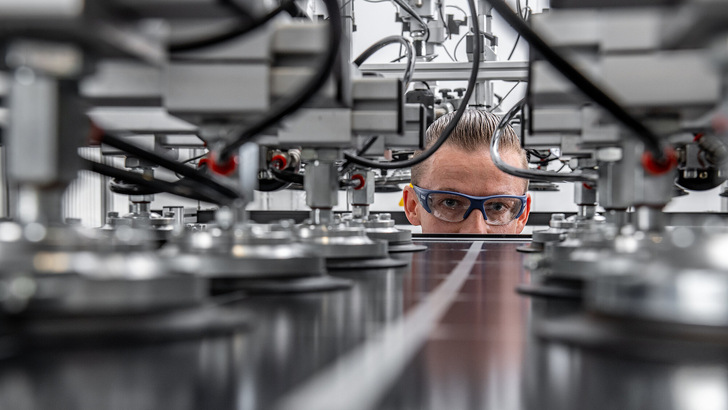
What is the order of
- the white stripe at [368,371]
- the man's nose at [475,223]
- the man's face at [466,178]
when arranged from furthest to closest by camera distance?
the man's face at [466,178], the man's nose at [475,223], the white stripe at [368,371]

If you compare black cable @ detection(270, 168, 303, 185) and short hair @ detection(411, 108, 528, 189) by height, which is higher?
short hair @ detection(411, 108, 528, 189)

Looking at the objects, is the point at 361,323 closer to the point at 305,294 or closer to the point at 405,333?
the point at 405,333

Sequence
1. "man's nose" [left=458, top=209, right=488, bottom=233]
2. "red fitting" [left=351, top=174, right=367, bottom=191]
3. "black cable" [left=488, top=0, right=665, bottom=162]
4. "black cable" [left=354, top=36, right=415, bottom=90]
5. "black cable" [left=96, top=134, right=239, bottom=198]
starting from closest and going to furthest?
"black cable" [left=488, top=0, right=665, bottom=162], "black cable" [left=96, top=134, right=239, bottom=198], "red fitting" [left=351, top=174, right=367, bottom=191], "black cable" [left=354, top=36, right=415, bottom=90], "man's nose" [left=458, top=209, right=488, bottom=233]

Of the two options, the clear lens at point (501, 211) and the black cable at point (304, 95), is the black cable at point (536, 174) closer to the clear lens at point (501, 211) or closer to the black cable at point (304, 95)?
the black cable at point (304, 95)

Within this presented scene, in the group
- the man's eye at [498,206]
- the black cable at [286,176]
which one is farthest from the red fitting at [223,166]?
the man's eye at [498,206]

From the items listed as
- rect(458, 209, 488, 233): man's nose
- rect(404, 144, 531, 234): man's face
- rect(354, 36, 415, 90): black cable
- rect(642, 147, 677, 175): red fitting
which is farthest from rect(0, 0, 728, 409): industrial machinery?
rect(404, 144, 531, 234): man's face

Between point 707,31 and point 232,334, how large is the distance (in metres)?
0.32

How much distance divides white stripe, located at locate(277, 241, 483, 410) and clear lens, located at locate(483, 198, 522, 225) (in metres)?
2.05

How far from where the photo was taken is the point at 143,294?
38 centimetres

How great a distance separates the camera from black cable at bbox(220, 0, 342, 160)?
547mm

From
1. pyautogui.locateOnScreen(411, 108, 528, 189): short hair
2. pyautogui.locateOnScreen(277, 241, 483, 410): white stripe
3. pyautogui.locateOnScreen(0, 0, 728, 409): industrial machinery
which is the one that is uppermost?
pyautogui.locateOnScreen(411, 108, 528, 189): short hair

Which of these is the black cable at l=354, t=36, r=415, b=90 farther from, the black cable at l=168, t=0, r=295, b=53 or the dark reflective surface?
the dark reflective surface

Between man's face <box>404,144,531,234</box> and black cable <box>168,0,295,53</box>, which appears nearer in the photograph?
black cable <box>168,0,295,53</box>

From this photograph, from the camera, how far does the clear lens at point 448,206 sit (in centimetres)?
254
